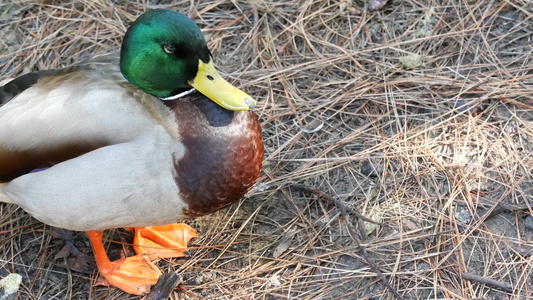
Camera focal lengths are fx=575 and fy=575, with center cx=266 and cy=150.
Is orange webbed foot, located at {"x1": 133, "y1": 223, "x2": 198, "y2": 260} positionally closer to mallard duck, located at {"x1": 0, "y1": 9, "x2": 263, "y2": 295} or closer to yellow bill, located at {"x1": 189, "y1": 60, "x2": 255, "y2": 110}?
mallard duck, located at {"x1": 0, "y1": 9, "x2": 263, "y2": 295}

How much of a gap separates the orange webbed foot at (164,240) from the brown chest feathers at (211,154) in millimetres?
436

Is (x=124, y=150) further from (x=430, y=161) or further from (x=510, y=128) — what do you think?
(x=510, y=128)

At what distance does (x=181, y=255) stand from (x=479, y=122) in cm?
174

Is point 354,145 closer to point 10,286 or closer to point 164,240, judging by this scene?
point 164,240

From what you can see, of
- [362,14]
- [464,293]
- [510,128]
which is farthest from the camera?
[362,14]

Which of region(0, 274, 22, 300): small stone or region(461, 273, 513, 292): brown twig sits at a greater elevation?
region(0, 274, 22, 300): small stone

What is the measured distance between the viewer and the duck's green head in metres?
2.33

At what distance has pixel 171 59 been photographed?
2.40 meters

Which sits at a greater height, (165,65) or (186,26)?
(186,26)

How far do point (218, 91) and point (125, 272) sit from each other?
1066 mm

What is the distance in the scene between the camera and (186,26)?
2.32 meters

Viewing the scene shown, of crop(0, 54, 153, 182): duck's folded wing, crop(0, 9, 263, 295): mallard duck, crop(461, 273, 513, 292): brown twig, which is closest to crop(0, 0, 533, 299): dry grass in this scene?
crop(461, 273, 513, 292): brown twig

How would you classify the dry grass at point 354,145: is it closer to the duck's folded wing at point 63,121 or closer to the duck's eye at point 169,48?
the duck's folded wing at point 63,121

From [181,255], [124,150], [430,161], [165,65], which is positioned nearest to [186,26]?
[165,65]
